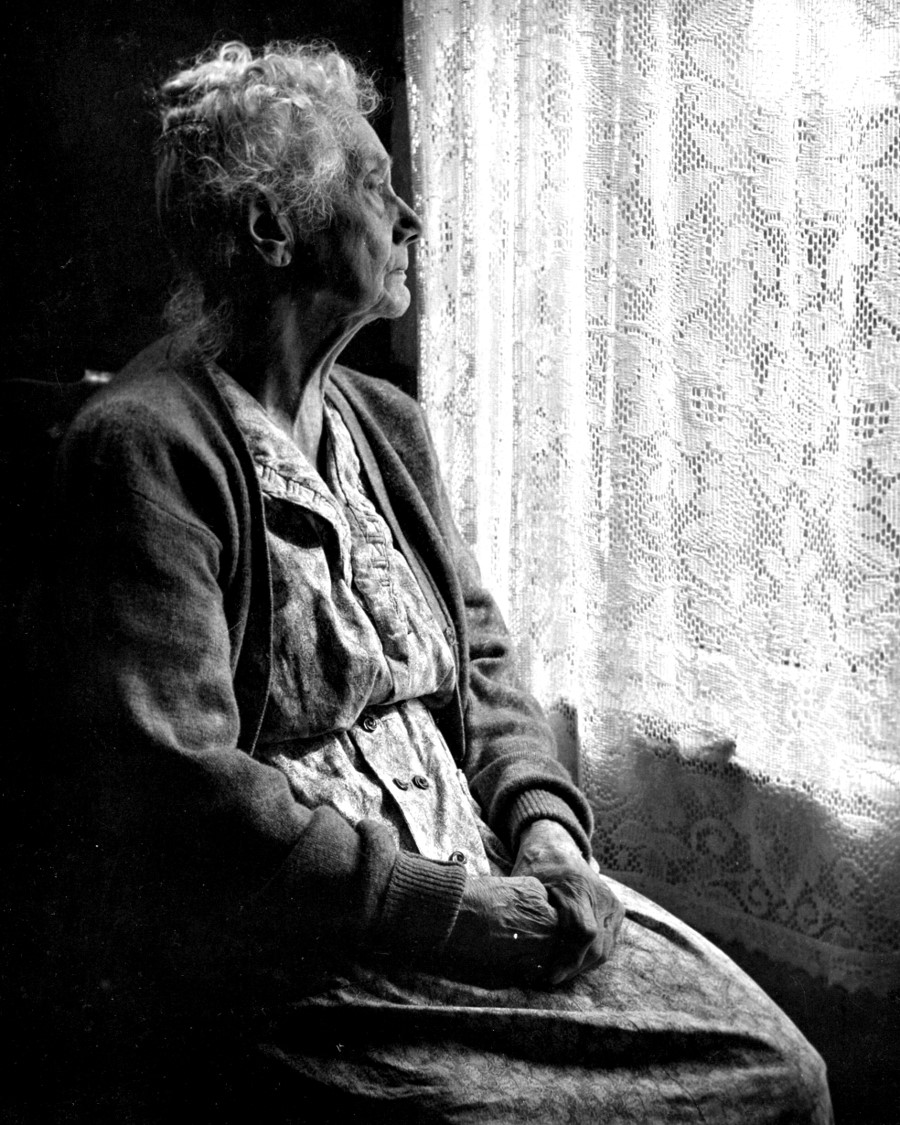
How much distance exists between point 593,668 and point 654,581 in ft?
0.59

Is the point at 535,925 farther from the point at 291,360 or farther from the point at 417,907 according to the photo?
the point at 291,360

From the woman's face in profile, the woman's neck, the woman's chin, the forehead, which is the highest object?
the forehead

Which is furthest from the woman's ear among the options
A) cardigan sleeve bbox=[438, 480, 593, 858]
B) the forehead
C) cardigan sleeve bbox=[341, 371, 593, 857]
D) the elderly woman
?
cardigan sleeve bbox=[438, 480, 593, 858]

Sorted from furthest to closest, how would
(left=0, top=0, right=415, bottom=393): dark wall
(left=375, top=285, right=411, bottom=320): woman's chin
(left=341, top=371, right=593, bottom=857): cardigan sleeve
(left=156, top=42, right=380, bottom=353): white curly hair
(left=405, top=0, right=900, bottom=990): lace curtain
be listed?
(left=405, top=0, right=900, bottom=990): lace curtain, (left=341, top=371, right=593, bottom=857): cardigan sleeve, (left=375, top=285, right=411, bottom=320): woman's chin, (left=156, top=42, right=380, bottom=353): white curly hair, (left=0, top=0, right=415, bottom=393): dark wall

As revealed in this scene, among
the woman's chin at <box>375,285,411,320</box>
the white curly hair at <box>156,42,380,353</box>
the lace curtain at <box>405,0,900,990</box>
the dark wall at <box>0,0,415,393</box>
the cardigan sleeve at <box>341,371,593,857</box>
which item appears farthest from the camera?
the lace curtain at <box>405,0,900,990</box>

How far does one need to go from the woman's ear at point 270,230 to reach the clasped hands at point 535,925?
0.67 m

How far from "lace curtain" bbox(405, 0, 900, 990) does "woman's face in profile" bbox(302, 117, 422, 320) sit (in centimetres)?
32

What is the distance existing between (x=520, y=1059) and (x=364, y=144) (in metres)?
0.95

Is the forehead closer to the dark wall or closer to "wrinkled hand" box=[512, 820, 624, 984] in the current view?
the dark wall

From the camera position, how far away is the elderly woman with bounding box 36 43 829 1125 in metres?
1.13

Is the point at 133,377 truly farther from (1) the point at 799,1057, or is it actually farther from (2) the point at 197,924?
(1) the point at 799,1057

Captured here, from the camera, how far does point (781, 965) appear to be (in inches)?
65.6

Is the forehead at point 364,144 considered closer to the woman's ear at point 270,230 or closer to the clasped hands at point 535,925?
the woman's ear at point 270,230

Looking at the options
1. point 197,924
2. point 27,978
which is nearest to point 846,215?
point 197,924
